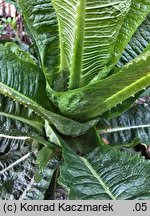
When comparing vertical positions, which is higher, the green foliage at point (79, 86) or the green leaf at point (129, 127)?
the green foliage at point (79, 86)

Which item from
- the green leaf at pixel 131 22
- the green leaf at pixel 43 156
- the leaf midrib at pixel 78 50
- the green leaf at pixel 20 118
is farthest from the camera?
the green leaf at pixel 20 118

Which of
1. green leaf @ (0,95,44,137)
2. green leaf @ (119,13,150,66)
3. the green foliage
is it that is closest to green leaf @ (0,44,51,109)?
the green foliage

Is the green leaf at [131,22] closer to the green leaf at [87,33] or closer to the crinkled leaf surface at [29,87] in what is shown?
the green leaf at [87,33]

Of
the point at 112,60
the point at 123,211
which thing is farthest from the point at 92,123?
the point at 123,211

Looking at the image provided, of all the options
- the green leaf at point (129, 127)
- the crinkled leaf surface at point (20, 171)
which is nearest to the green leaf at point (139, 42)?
the green leaf at point (129, 127)

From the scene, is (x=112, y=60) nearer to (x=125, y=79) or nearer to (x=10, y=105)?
(x=125, y=79)

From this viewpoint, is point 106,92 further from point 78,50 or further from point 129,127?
point 129,127
